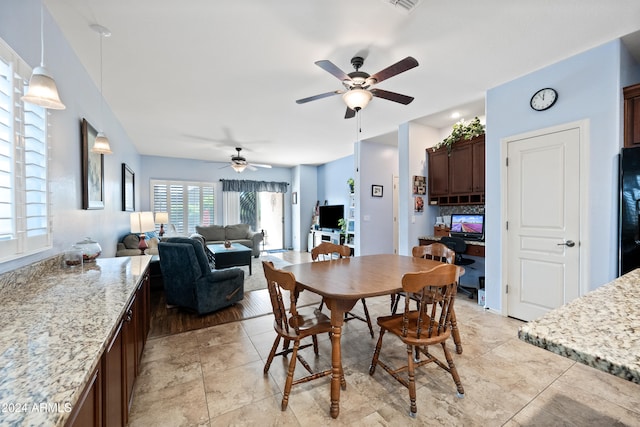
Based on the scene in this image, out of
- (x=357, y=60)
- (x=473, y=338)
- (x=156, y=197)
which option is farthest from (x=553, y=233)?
(x=156, y=197)

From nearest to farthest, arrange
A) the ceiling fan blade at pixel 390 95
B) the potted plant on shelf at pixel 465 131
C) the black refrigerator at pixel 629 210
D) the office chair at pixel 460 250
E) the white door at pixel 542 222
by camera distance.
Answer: the black refrigerator at pixel 629 210, the ceiling fan blade at pixel 390 95, the white door at pixel 542 222, the office chair at pixel 460 250, the potted plant on shelf at pixel 465 131

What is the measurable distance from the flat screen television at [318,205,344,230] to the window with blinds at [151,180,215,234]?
10.2 ft

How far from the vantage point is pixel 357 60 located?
2.46m

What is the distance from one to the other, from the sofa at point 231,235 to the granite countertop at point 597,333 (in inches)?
256

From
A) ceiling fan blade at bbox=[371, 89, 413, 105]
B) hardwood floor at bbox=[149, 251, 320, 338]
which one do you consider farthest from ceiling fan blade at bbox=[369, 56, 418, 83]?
hardwood floor at bbox=[149, 251, 320, 338]

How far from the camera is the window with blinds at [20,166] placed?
1.33 metres

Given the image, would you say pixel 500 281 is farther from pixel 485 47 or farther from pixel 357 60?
pixel 357 60

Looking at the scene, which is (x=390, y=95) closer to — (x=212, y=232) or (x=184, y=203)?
(x=212, y=232)

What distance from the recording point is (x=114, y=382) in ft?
3.93

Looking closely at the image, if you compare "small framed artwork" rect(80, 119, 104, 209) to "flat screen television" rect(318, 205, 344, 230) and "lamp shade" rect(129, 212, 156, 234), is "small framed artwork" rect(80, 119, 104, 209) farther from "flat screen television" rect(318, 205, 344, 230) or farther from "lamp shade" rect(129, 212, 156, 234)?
"flat screen television" rect(318, 205, 344, 230)

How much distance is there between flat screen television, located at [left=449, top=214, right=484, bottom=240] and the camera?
383 cm

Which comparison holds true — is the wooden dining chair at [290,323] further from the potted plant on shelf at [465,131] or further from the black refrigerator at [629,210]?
the potted plant on shelf at [465,131]

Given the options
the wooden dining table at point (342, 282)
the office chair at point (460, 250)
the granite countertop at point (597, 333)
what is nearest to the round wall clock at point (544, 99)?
the office chair at point (460, 250)

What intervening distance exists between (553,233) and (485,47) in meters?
1.97
